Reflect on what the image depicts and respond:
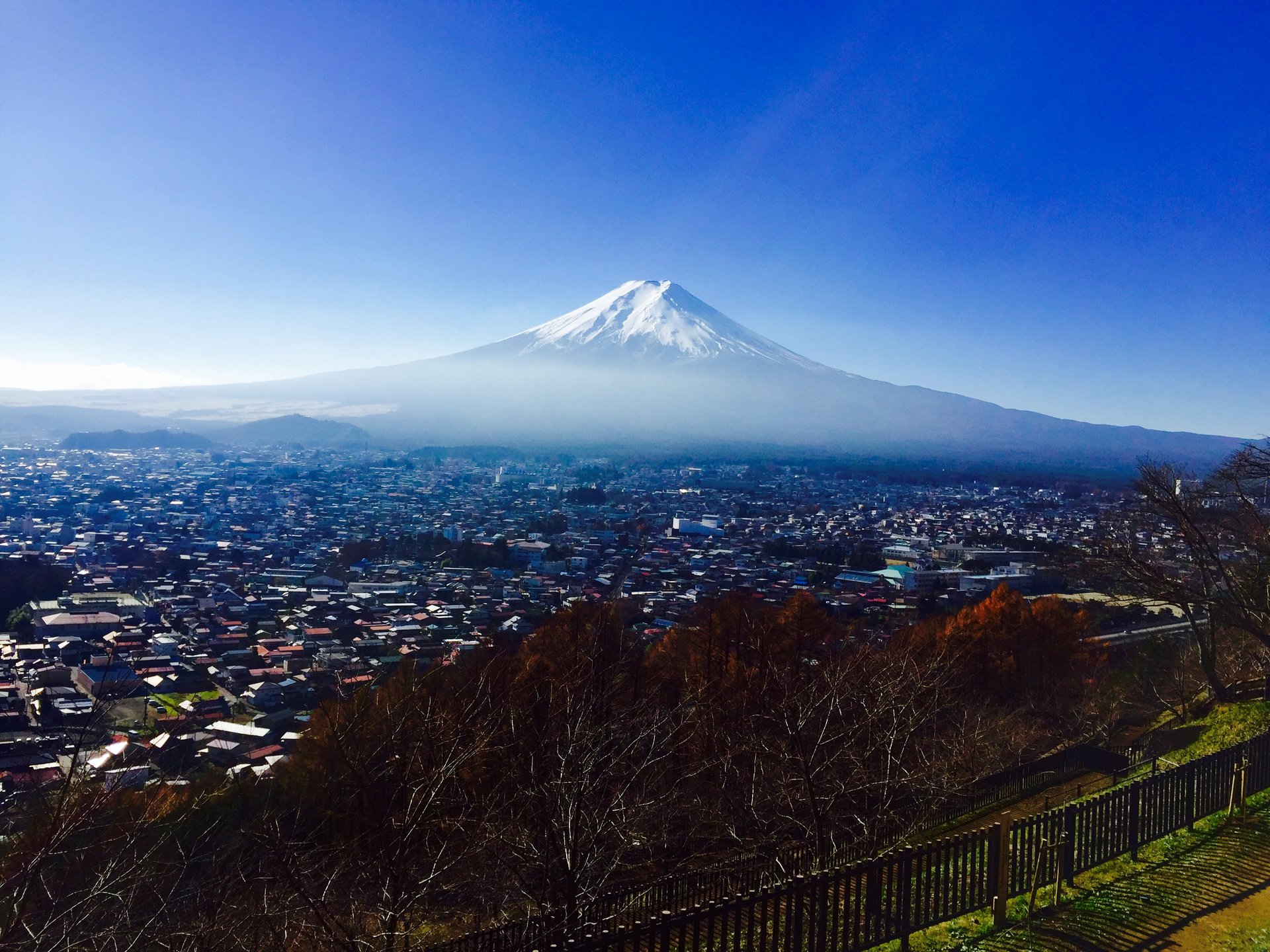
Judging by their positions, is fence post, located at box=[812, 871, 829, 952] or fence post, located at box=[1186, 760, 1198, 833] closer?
fence post, located at box=[812, 871, 829, 952]

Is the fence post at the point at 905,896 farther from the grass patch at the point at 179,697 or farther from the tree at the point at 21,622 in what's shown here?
the tree at the point at 21,622

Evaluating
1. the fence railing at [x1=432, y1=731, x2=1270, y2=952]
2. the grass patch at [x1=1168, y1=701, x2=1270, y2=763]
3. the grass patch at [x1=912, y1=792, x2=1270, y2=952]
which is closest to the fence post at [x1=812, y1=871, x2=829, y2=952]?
the fence railing at [x1=432, y1=731, x2=1270, y2=952]

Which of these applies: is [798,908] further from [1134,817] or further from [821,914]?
[1134,817]

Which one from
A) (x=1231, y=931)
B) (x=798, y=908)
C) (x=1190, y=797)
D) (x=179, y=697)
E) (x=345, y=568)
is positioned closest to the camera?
(x=798, y=908)

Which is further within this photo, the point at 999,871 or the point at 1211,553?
the point at 1211,553

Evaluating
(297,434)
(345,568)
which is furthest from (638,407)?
(345,568)

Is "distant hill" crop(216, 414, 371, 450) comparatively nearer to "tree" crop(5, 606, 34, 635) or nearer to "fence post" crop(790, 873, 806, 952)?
"tree" crop(5, 606, 34, 635)
